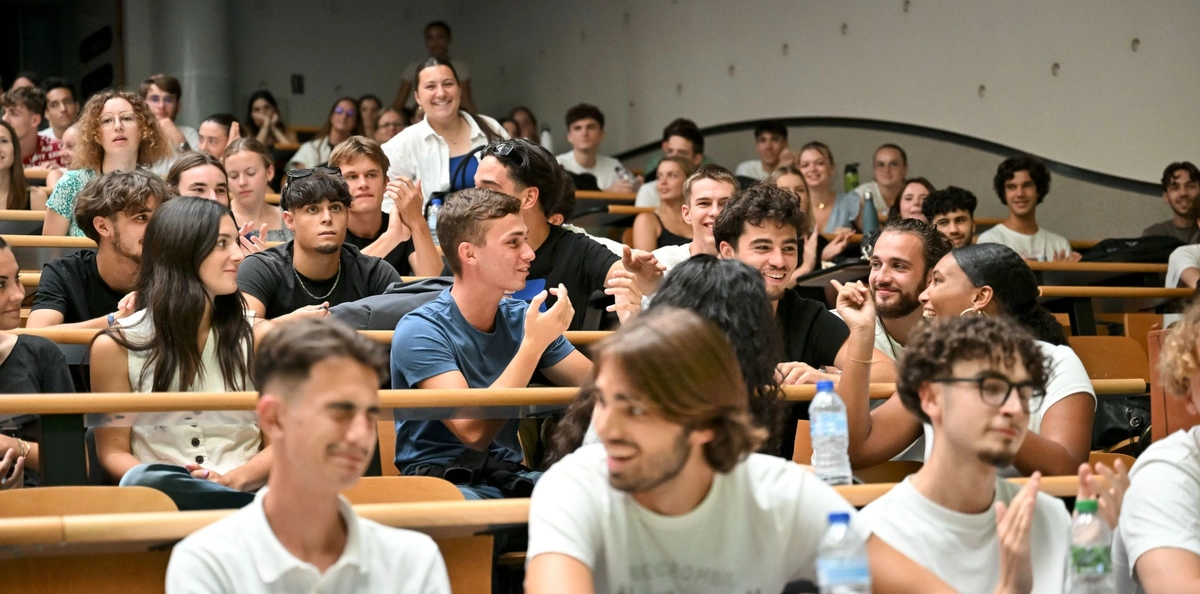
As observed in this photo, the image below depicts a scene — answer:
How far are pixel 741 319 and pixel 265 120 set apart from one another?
19.0 feet

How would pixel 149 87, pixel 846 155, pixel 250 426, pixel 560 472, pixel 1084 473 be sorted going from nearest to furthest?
1. pixel 560 472
2. pixel 1084 473
3. pixel 250 426
4. pixel 149 87
5. pixel 846 155

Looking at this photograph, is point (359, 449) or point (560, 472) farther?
point (560, 472)

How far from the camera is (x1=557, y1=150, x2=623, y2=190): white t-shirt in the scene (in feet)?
22.5

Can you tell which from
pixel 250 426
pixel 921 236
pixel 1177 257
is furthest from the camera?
pixel 1177 257

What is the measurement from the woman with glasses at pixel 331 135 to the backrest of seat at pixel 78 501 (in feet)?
15.9

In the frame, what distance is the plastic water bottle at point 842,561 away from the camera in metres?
1.61

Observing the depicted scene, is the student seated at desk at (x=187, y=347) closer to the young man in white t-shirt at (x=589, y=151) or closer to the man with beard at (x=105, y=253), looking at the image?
the man with beard at (x=105, y=253)

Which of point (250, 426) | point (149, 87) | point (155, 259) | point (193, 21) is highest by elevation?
point (193, 21)

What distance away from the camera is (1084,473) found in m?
1.85

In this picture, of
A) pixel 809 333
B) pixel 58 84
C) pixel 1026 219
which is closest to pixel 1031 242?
pixel 1026 219

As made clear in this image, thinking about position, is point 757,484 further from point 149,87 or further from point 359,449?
point 149,87

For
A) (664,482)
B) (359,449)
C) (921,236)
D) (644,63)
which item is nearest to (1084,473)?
(664,482)

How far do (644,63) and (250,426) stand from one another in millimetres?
5768

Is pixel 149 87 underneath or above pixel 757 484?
above
